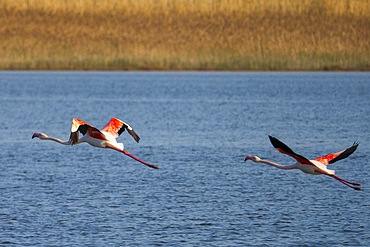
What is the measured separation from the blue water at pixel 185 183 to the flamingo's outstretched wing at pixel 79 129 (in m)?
2.01

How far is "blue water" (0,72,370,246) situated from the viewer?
22.8 m

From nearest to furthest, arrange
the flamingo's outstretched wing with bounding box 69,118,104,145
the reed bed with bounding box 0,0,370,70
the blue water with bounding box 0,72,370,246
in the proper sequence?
the flamingo's outstretched wing with bounding box 69,118,104,145
the blue water with bounding box 0,72,370,246
the reed bed with bounding box 0,0,370,70

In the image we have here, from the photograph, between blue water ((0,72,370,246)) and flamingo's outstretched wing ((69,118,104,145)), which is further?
blue water ((0,72,370,246))

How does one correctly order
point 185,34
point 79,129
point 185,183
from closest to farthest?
point 79,129 < point 185,183 < point 185,34

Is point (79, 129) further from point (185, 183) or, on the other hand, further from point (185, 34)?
point (185, 34)

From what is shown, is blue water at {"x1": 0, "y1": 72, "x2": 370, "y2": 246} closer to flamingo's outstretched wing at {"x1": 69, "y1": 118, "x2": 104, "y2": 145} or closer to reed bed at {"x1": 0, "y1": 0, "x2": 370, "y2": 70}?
flamingo's outstretched wing at {"x1": 69, "y1": 118, "x2": 104, "y2": 145}

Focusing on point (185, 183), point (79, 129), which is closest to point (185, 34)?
point (185, 183)

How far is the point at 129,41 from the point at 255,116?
36812mm

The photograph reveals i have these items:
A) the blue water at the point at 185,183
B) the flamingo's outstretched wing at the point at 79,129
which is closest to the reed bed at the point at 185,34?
the blue water at the point at 185,183

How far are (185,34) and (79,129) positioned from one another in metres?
68.5

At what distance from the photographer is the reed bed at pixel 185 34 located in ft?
267

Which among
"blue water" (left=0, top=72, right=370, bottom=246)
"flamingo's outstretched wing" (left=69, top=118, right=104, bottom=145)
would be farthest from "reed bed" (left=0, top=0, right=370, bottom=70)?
"flamingo's outstretched wing" (left=69, top=118, right=104, bottom=145)

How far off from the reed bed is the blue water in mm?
21307

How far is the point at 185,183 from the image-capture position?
29391 millimetres
